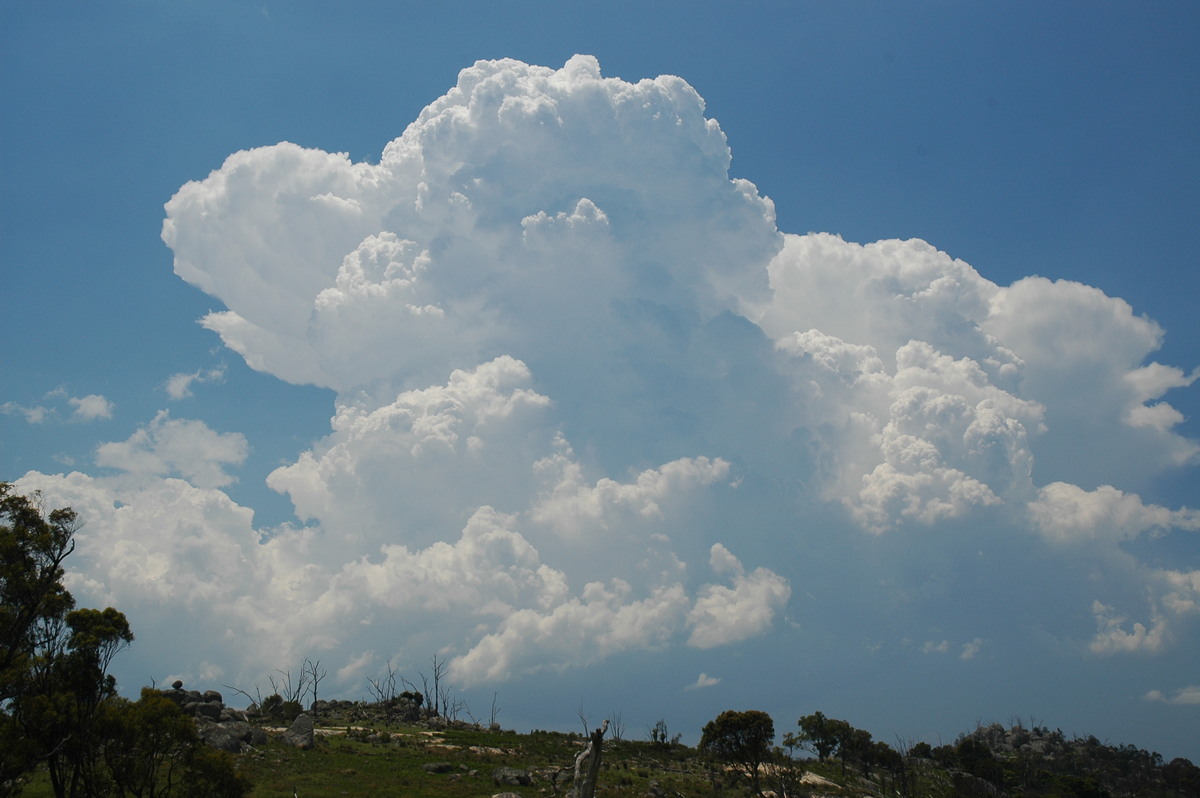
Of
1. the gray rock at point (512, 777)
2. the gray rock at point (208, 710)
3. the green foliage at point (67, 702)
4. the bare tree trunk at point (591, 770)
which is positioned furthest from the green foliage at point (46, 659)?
the gray rock at point (208, 710)

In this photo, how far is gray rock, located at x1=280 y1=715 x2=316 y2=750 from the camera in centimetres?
6919

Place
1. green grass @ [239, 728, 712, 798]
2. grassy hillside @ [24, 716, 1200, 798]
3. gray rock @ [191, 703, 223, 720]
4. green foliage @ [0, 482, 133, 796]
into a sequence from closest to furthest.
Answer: green foliage @ [0, 482, 133, 796], green grass @ [239, 728, 712, 798], grassy hillside @ [24, 716, 1200, 798], gray rock @ [191, 703, 223, 720]

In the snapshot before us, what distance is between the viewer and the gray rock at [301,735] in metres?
69.2

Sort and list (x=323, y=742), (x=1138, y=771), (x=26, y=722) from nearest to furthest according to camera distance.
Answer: (x=26, y=722) → (x=323, y=742) → (x=1138, y=771)

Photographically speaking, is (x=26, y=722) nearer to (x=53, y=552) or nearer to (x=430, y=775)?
(x=53, y=552)

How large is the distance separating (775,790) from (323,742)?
152ft

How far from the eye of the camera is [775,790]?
241 feet

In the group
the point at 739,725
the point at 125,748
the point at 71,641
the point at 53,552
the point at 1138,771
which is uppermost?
the point at 53,552

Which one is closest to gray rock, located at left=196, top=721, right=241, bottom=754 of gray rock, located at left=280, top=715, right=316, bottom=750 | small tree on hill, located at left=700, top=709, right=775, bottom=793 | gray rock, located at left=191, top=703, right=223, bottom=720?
gray rock, located at left=280, top=715, right=316, bottom=750

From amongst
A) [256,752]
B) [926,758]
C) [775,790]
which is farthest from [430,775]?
[926,758]

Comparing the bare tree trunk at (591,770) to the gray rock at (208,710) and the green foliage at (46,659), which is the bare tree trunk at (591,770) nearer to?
the green foliage at (46,659)

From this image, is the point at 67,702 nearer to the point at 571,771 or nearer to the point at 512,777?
the point at 512,777

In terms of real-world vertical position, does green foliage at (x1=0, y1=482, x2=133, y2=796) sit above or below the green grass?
above

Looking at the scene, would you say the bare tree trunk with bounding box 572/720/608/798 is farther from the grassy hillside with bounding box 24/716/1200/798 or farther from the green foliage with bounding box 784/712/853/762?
the green foliage with bounding box 784/712/853/762
